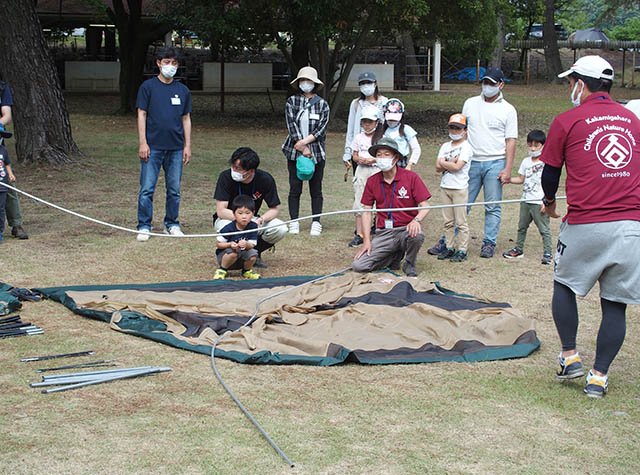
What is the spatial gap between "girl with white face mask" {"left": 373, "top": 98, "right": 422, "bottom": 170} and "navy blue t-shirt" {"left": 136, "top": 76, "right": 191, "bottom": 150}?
2046mm

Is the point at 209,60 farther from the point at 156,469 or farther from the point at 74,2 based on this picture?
the point at 156,469

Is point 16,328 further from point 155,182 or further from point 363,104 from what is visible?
point 363,104

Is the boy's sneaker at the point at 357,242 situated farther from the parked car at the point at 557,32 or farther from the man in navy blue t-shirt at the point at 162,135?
the parked car at the point at 557,32

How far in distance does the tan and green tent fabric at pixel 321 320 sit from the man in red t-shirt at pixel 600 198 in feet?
2.93

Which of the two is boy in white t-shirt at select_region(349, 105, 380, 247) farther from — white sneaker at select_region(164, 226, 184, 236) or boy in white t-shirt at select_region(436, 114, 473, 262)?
white sneaker at select_region(164, 226, 184, 236)

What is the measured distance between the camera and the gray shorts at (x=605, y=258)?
404cm

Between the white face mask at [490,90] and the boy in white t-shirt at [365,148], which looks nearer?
the white face mask at [490,90]

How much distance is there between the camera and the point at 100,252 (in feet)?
25.3

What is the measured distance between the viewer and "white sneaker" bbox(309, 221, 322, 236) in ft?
28.5

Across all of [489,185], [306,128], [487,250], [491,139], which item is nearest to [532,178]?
[489,185]

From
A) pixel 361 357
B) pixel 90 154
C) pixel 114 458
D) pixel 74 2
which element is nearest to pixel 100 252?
pixel 361 357

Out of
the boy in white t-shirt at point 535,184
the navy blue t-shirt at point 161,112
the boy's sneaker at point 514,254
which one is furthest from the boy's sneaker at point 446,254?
the navy blue t-shirt at point 161,112

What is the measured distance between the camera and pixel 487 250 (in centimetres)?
785

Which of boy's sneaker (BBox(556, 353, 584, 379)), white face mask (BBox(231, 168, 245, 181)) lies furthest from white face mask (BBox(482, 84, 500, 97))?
boy's sneaker (BBox(556, 353, 584, 379))
